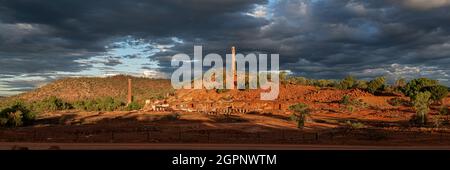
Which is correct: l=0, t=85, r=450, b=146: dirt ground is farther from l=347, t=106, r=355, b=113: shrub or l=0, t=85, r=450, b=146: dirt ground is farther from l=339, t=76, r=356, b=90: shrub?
l=339, t=76, r=356, b=90: shrub

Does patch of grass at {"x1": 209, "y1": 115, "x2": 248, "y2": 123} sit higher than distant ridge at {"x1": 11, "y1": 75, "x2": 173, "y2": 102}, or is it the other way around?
distant ridge at {"x1": 11, "y1": 75, "x2": 173, "y2": 102}

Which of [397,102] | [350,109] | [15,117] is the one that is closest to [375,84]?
[397,102]

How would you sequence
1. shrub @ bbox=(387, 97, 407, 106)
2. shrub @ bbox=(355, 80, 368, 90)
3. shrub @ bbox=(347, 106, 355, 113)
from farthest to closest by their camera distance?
shrub @ bbox=(355, 80, 368, 90) → shrub @ bbox=(387, 97, 407, 106) → shrub @ bbox=(347, 106, 355, 113)

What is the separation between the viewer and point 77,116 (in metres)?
65.3

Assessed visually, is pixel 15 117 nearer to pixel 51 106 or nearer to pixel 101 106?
pixel 101 106

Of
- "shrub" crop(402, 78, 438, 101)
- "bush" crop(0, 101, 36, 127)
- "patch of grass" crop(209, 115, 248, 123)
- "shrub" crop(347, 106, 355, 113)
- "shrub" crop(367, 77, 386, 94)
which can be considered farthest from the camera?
"shrub" crop(367, 77, 386, 94)

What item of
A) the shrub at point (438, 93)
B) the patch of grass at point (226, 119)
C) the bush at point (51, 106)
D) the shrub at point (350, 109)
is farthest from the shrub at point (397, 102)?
the bush at point (51, 106)

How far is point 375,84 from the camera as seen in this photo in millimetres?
87312

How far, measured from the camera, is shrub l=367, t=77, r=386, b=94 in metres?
85.3

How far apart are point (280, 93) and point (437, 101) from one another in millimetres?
27389

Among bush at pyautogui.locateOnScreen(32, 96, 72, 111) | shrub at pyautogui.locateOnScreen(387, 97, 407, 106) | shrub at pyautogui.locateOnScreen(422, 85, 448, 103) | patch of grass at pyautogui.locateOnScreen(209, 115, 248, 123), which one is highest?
shrub at pyautogui.locateOnScreen(422, 85, 448, 103)

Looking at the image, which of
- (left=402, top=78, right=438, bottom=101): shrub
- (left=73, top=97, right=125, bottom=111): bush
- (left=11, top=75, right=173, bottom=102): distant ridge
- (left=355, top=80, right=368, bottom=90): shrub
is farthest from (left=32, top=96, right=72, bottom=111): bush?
(left=402, top=78, right=438, bottom=101): shrub

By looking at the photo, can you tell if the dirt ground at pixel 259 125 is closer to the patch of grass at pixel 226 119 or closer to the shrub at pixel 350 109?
the patch of grass at pixel 226 119

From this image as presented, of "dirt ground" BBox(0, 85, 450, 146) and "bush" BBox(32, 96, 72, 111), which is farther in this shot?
"bush" BBox(32, 96, 72, 111)
